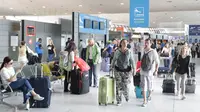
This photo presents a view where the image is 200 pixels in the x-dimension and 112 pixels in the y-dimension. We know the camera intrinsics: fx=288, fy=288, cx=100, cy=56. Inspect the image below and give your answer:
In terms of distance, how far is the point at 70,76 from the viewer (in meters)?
7.97

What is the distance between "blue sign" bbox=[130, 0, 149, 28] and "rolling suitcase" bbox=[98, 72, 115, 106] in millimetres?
5758

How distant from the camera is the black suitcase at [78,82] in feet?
25.7

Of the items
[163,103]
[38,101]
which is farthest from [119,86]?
[38,101]

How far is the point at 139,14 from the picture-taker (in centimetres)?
1205

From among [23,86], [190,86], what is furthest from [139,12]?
[23,86]

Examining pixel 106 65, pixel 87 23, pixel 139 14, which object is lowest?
pixel 106 65

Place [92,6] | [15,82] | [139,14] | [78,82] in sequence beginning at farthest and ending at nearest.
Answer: [92,6] < [139,14] < [78,82] < [15,82]

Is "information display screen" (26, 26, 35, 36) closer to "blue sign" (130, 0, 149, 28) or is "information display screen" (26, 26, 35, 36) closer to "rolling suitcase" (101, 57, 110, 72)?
"rolling suitcase" (101, 57, 110, 72)

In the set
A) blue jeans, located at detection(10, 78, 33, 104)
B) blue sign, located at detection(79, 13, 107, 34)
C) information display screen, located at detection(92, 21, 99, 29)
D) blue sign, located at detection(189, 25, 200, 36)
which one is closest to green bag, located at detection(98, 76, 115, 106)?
blue jeans, located at detection(10, 78, 33, 104)

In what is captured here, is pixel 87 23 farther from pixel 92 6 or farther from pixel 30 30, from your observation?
pixel 92 6

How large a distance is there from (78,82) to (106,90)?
1579 mm

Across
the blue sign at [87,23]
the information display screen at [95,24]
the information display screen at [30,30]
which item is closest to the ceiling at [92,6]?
the information display screen at [30,30]

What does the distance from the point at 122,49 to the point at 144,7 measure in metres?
6.22

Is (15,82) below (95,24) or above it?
below
